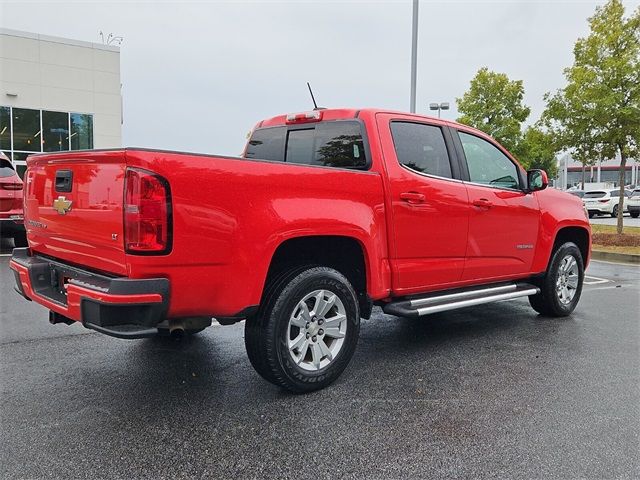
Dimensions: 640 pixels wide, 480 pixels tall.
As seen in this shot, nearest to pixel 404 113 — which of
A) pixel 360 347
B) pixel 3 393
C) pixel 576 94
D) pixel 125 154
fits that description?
pixel 360 347

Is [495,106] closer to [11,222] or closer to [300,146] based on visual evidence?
[11,222]

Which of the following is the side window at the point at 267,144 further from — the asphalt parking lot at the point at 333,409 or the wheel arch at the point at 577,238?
the wheel arch at the point at 577,238

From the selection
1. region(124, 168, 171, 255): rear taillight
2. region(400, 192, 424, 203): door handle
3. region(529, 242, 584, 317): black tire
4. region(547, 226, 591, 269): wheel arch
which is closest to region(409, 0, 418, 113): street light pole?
region(547, 226, 591, 269): wheel arch

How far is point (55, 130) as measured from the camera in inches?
875

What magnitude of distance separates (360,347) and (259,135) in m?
2.19

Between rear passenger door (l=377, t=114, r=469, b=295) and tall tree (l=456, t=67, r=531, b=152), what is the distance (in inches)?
873

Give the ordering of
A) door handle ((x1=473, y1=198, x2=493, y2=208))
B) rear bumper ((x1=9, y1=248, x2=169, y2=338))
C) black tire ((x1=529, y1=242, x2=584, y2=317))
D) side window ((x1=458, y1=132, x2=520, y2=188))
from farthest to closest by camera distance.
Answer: black tire ((x1=529, y1=242, x2=584, y2=317))
side window ((x1=458, y1=132, x2=520, y2=188))
door handle ((x1=473, y1=198, x2=493, y2=208))
rear bumper ((x1=9, y1=248, x2=169, y2=338))

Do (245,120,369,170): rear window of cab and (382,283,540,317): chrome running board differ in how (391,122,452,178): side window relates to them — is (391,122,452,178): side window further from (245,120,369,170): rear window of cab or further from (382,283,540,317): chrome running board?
(382,283,540,317): chrome running board

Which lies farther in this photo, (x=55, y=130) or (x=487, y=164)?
(x=55, y=130)

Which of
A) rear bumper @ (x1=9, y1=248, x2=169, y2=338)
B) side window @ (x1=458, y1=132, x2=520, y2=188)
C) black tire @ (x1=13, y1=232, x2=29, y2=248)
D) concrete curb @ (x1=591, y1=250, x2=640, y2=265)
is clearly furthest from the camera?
concrete curb @ (x1=591, y1=250, x2=640, y2=265)

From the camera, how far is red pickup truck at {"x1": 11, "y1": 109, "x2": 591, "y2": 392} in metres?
2.86

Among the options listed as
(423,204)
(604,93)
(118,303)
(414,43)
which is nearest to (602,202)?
(604,93)

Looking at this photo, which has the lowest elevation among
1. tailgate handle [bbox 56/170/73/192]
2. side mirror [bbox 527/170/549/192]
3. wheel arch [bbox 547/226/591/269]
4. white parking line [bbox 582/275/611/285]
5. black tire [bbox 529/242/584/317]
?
white parking line [bbox 582/275/611/285]

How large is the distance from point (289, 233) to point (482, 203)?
2.17 metres
